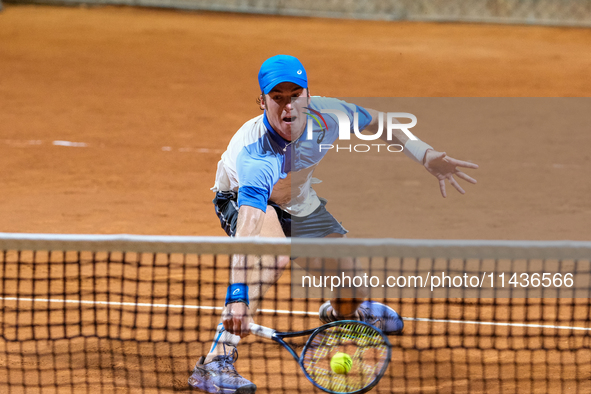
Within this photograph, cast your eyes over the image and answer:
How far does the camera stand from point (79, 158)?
28.7 feet

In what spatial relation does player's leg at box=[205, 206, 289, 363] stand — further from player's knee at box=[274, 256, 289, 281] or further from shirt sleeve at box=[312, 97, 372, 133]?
shirt sleeve at box=[312, 97, 372, 133]

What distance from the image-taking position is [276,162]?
4105 mm

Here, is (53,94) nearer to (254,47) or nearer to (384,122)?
(254,47)

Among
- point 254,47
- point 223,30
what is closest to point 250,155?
point 254,47

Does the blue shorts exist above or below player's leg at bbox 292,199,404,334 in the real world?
above

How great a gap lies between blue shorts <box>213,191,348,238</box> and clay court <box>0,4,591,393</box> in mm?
621

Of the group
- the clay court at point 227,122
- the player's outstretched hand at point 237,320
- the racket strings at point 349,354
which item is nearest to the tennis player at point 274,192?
the player's outstretched hand at point 237,320

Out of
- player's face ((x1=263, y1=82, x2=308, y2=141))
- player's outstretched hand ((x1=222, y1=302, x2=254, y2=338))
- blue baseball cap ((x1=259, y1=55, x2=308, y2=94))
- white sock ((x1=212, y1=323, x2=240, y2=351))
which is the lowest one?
white sock ((x1=212, y1=323, x2=240, y2=351))

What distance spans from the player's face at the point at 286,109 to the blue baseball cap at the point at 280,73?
33 millimetres

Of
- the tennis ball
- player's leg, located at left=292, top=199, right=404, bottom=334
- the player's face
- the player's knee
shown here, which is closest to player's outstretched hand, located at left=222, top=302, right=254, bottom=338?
the player's knee

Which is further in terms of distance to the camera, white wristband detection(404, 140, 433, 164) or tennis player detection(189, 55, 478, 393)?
white wristband detection(404, 140, 433, 164)

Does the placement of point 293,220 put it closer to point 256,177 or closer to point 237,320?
point 256,177

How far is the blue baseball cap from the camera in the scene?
13.2 ft

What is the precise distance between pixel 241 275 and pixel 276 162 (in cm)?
76
